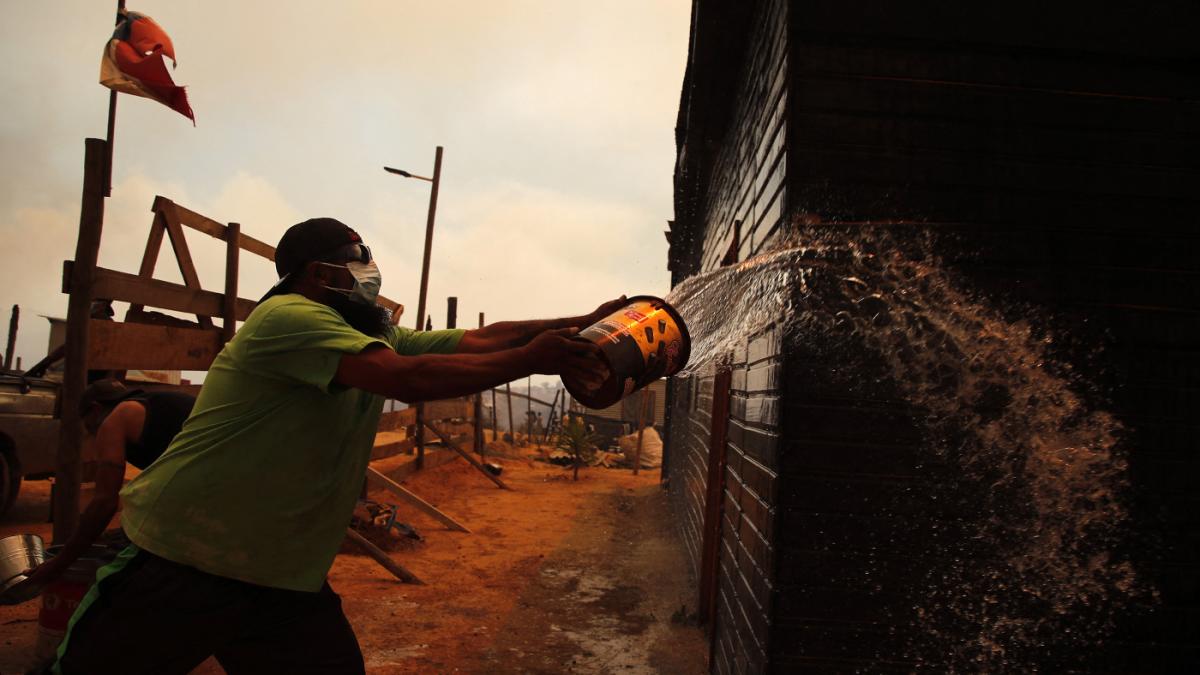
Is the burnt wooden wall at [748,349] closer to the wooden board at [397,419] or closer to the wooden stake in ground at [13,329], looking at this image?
the wooden board at [397,419]

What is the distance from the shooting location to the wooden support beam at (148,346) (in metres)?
4.80

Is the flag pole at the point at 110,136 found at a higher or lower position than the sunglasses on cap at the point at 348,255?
higher

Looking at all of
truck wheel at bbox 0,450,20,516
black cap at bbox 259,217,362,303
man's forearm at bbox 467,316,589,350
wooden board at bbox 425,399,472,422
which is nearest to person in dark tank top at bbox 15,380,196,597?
black cap at bbox 259,217,362,303

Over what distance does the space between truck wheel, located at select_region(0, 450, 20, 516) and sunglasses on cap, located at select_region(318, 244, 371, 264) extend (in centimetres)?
751

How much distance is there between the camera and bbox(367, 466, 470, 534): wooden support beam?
26.9ft

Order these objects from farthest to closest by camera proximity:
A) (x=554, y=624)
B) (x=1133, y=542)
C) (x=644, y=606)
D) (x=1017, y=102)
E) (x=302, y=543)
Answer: (x=644, y=606)
(x=554, y=624)
(x=1017, y=102)
(x=1133, y=542)
(x=302, y=543)

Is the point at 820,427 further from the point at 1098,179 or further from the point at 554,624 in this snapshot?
the point at 554,624

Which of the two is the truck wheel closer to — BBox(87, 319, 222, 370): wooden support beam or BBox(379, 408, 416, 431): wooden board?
BBox(87, 319, 222, 370): wooden support beam

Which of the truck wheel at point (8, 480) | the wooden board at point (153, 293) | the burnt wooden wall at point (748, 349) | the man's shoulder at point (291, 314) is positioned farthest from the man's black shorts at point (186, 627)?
the truck wheel at point (8, 480)

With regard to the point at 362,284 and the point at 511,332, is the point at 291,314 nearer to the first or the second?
the point at 362,284

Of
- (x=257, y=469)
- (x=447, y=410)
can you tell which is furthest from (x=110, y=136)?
(x=447, y=410)

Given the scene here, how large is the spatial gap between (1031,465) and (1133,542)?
0.41 metres

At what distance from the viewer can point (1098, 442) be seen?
97.8 inches

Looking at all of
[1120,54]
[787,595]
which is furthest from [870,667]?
[1120,54]
